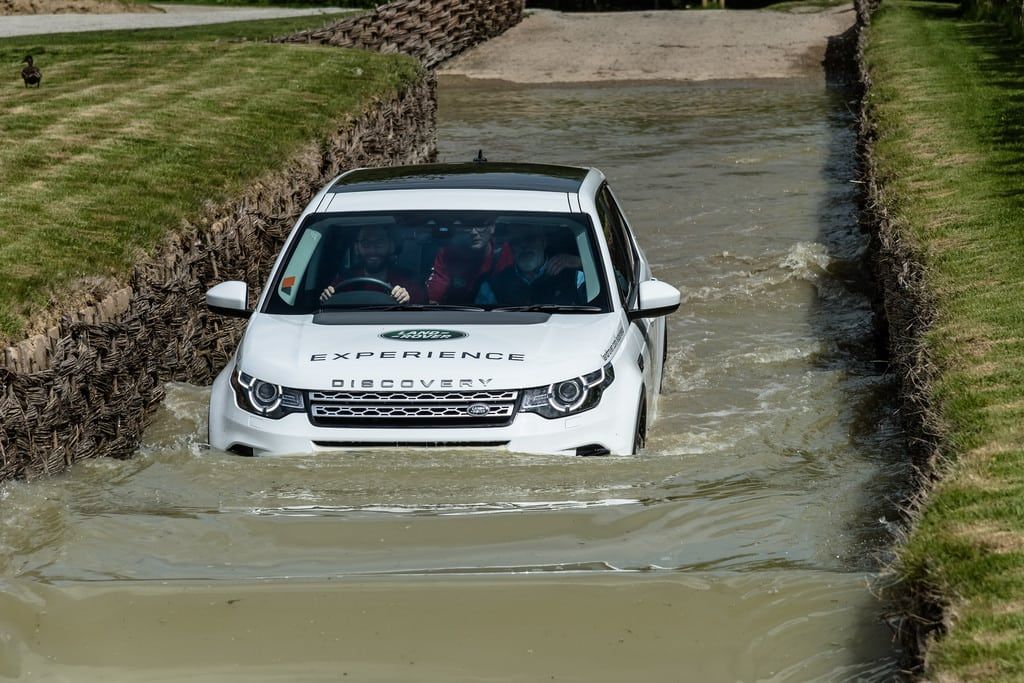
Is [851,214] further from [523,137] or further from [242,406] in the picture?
[242,406]

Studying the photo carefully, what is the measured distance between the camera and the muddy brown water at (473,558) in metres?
5.54

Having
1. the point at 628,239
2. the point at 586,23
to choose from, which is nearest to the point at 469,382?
the point at 628,239

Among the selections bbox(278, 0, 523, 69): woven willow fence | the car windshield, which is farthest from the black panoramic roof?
bbox(278, 0, 523, 69): woven willow fence

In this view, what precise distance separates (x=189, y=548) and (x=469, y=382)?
168 centimetres

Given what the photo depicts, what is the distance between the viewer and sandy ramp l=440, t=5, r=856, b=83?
32.3 m

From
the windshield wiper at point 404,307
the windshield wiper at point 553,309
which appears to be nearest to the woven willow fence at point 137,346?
the windshield wiper at point 404,307

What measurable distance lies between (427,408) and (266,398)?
2.75 feet

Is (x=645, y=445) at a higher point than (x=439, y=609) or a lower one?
lower

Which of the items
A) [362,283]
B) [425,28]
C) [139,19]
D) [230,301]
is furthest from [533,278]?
[139,19]

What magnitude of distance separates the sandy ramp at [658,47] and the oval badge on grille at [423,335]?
2445cm

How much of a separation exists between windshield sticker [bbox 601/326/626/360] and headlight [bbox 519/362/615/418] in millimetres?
146

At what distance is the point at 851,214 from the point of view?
60.9 feet

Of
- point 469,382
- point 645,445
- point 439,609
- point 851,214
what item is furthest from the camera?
point 851,214

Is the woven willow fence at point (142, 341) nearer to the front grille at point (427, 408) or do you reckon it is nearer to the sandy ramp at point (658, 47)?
the front grille at point (427, 408)
